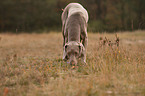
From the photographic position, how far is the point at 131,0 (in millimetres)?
33188

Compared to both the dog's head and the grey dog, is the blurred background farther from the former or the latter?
the dog's head

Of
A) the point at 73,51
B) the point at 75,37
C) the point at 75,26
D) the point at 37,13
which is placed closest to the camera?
the point at 73,51

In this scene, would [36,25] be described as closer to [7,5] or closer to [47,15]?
[47,15]

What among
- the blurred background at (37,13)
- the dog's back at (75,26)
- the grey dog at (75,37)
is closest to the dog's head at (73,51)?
the grey dog at (75,37)

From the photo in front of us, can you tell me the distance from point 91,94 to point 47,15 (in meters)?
27.4

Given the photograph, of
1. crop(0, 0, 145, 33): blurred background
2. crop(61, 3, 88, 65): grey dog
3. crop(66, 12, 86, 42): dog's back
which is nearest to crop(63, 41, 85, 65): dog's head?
crop(61, 3, 88, 65): grey dog

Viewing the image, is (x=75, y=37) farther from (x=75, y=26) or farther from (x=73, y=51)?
(x=73, y=51)

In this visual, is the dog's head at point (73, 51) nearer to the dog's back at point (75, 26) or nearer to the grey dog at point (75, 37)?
the grey dog at point (75, 37)

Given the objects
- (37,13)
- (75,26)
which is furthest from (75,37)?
(37,13)

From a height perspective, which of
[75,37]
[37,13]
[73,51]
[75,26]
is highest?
[37,13]

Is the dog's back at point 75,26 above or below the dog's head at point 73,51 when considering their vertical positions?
above

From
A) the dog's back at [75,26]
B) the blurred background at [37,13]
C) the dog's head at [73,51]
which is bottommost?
the dog's head at [73,51]

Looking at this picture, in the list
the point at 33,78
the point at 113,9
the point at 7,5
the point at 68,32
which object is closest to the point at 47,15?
the point at 7,5

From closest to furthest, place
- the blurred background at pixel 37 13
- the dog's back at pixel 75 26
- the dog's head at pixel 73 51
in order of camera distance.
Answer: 1. the dog's head at pixel 73 51
2. the dog's back at pixel 75 26
3. the blurred background at pixel 37 13
